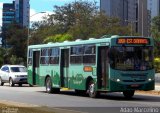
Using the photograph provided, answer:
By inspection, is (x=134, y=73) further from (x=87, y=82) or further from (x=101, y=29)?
(x=101, y=29)

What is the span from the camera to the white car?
40.3m

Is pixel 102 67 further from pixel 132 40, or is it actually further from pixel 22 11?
pixel 22 11

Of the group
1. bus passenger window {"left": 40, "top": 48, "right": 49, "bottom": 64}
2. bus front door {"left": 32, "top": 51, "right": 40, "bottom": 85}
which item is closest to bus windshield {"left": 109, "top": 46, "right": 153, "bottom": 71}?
bus passenger window {"left": 40, "top": 48, "right": 49, "bottom": 64}

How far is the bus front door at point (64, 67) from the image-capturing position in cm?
2828

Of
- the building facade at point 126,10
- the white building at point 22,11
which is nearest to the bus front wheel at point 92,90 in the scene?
the white building at point 22,11

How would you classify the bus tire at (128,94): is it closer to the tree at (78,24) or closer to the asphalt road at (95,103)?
the asphalt road at (95,103)

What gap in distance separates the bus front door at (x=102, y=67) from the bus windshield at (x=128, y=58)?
600 millimetres

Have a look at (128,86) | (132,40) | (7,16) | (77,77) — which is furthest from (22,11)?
(128,86)

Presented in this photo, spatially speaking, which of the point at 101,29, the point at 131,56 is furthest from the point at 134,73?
the point at 101,29

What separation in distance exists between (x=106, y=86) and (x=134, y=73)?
4.87 ft

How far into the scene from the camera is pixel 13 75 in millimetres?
40312

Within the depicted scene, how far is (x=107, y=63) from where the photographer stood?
79.2 feet

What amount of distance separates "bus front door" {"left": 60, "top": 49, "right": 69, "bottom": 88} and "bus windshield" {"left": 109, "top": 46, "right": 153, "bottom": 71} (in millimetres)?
4990

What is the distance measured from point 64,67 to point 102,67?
4.39 meters
